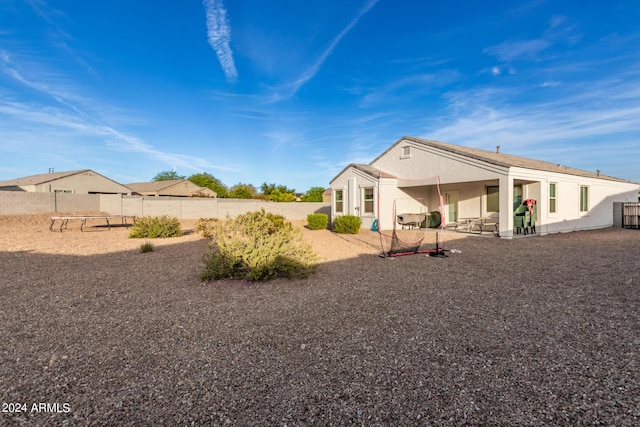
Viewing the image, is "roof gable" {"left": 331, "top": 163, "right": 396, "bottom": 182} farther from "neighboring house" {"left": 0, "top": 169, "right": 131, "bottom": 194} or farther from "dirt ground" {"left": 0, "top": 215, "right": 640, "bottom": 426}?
"neighboring house" {"left": 0, "top": 169, "right": 131, "bottom": 194}

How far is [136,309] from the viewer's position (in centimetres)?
443

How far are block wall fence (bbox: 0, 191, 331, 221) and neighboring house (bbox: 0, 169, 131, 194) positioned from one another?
8.79 meters

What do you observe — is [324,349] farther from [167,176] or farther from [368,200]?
[167,176]

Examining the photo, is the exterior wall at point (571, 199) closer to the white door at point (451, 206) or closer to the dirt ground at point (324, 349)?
the white door at point (451, 206)

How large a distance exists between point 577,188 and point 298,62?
48.7ft

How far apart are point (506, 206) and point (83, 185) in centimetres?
3777

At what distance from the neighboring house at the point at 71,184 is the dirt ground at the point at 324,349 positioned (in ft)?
103

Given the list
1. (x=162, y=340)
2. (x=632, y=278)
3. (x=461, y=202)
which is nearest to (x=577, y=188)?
(x=461, y=202)

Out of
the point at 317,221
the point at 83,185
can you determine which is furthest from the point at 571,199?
the point at 83,185

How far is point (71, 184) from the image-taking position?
102 ft

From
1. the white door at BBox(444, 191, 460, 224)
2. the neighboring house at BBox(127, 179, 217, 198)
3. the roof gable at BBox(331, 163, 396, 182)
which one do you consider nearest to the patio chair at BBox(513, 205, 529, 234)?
the white door at BBox(444, 191, 460, 224)

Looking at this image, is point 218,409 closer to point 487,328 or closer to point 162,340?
point 162,340

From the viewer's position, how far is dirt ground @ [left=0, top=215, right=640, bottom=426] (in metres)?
2.24

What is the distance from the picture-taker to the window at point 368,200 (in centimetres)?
1641
